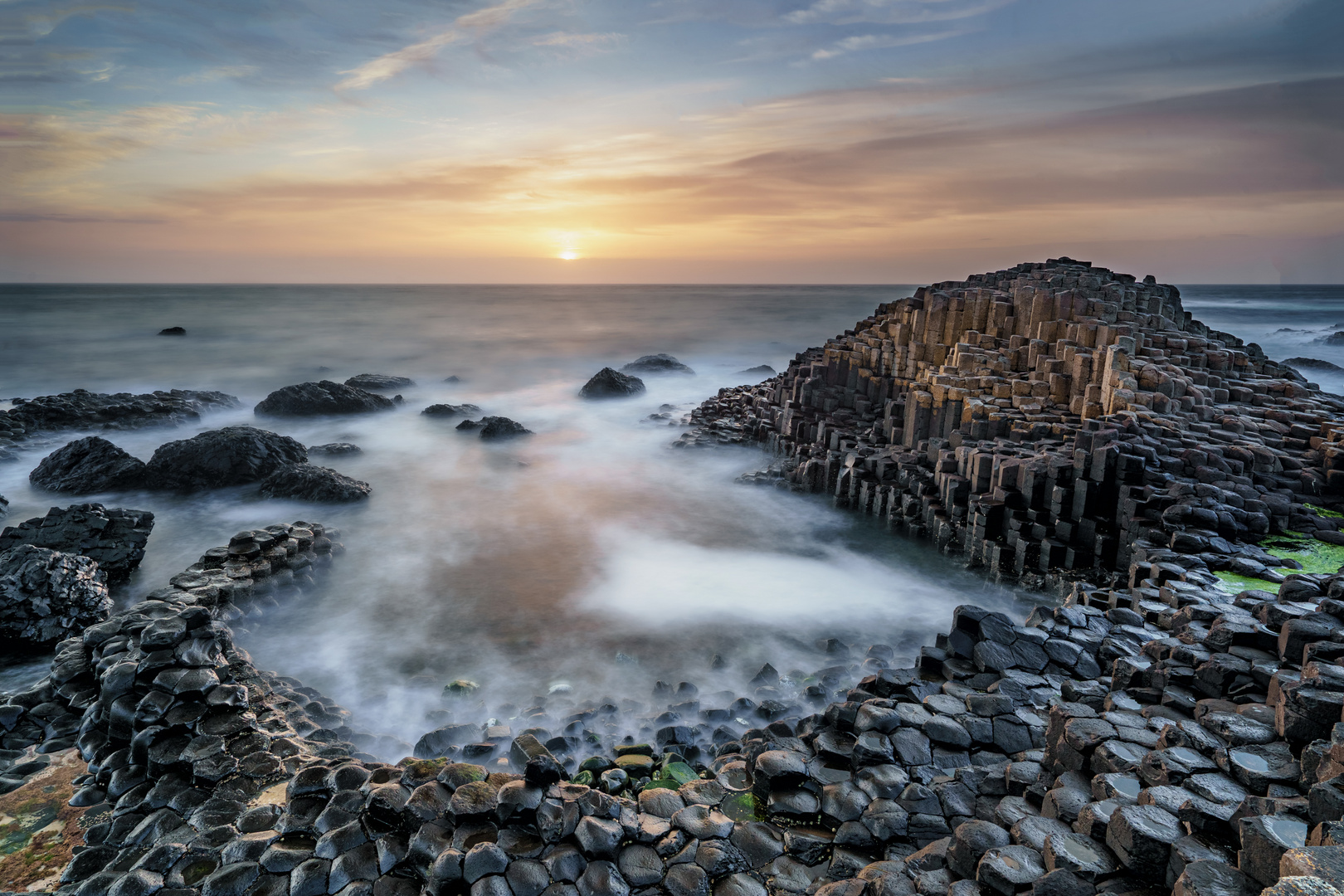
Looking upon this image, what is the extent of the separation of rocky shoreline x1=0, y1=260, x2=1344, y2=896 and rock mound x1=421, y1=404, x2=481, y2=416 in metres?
10.4

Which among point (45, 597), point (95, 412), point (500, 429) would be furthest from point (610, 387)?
point (45, 597)

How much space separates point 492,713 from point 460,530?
5.31m

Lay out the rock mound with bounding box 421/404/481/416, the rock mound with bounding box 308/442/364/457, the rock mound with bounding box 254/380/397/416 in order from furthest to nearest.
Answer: the rock mound with bounding box 421/404/481/416 < the rock mound with bounding box 254/380/397/416 < the rock mound with bounding box 308/442/364/457

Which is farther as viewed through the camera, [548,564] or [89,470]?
[89,470]

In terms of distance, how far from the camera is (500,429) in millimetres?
17078

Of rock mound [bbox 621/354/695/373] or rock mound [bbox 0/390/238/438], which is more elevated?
rock mound [bbox 621/354/695/373]

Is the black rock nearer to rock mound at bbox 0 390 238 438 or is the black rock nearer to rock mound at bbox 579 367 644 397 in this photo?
rock mound at bbox 579 367 644 397

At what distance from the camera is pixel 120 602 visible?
8.34 metres

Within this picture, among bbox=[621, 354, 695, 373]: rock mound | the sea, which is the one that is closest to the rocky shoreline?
the sea

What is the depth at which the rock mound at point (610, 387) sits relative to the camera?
868 inches

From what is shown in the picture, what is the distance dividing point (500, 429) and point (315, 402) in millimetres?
5788

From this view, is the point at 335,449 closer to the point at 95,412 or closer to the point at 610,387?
the point at 95,412

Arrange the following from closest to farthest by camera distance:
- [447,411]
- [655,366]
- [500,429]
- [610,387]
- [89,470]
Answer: [89,470] < [500,429] < [447,411] < [610,387] < [655,366]

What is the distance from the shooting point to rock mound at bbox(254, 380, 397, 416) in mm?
18672
